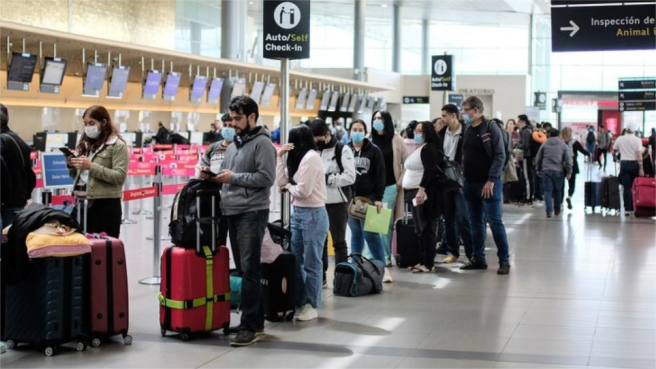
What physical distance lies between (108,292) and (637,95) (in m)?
27.3

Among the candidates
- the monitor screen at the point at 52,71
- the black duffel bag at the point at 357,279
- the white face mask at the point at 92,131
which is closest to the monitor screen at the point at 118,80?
the monitor screen at the point at 52,71

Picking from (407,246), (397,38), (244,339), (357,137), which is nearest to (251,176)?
(244,339)

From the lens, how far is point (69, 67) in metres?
20.2

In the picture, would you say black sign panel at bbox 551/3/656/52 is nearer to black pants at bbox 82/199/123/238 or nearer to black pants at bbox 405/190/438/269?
black pants at bbox 405/190/438/269

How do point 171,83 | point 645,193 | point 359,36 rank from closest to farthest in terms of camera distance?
point 645,193 → point 171,83 → point 359,36

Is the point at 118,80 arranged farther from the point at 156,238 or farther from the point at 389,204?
the point at 389,204

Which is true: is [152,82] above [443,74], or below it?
below

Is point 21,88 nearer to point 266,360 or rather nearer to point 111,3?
point 111,3

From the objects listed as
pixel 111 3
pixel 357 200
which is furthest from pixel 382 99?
pixel 357 200

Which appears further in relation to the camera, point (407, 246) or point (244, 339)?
point (407, 246)

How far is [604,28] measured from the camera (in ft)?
32.3

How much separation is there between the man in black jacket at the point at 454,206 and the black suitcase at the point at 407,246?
61 centimetres

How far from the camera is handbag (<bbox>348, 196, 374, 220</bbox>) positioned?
29.3ft

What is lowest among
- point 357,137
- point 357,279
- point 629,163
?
point 357,279
